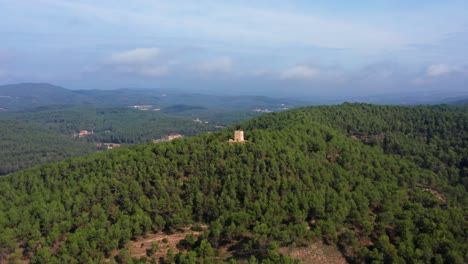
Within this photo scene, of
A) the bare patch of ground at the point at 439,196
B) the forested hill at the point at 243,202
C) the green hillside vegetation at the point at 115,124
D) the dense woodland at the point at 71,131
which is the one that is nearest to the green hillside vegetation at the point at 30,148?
the dense woodland at the point at 71,131

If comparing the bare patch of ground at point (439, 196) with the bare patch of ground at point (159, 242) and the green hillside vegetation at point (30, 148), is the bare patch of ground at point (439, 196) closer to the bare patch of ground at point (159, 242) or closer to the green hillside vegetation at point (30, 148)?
the bare patch of ground at point (159, 242)

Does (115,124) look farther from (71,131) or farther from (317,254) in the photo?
(317,254)

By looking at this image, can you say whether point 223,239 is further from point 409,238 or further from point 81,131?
point 81,131

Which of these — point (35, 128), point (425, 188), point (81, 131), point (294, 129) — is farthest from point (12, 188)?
point (81, 131)

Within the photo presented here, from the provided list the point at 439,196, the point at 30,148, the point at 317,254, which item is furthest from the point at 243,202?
the point at 30,148

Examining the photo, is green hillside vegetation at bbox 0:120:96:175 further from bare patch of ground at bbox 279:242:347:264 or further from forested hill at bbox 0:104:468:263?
bare patch of ground at bbox 279:242:347:264
